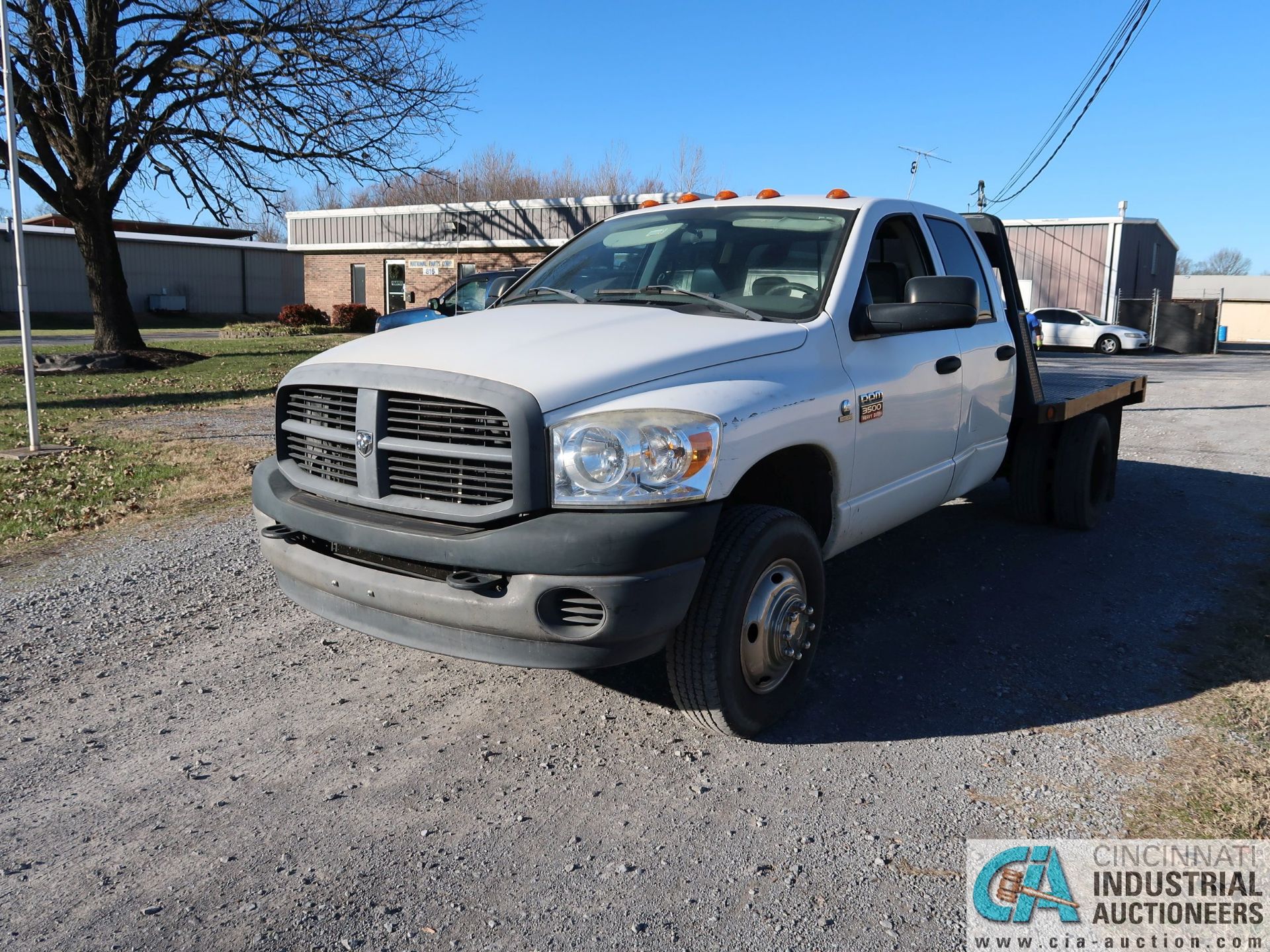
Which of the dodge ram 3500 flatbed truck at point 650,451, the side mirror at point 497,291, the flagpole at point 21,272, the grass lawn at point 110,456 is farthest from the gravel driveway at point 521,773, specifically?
the flagpole at point 21,272

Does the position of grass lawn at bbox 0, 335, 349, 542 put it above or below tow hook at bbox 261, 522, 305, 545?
below

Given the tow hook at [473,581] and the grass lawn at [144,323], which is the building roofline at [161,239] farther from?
the tow hook at [473,581]

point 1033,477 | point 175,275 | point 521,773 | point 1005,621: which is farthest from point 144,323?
point 521,773

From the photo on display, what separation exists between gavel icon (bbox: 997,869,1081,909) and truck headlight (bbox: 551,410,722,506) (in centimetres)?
143

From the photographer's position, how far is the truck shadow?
4.02m

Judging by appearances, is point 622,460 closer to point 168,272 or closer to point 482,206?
point 482,206

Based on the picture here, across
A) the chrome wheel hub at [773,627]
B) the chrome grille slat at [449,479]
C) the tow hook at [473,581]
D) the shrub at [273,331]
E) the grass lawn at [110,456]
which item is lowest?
the grass lawn at [110,456]

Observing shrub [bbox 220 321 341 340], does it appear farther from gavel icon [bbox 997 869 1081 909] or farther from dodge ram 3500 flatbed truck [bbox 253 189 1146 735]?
gavel icon [bbox 997 869 1081 909]

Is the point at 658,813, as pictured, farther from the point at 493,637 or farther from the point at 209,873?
the point at 209,873

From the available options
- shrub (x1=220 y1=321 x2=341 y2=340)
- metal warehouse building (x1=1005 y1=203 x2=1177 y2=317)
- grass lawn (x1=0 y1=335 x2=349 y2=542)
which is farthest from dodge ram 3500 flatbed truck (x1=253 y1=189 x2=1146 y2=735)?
metal warehouse building (x1=1005 y1=203 x2=1177 y2=317)

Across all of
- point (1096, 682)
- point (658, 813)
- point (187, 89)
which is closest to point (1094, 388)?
point (1096, 682)

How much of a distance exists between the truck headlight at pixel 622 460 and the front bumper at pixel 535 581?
2.5 inches

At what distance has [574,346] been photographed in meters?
3.57

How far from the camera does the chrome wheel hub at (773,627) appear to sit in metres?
A: 3.57
